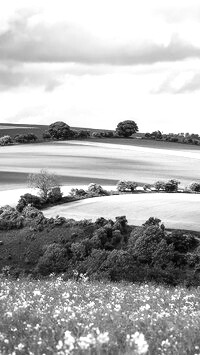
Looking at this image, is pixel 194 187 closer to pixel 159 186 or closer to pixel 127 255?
pixel 159 186

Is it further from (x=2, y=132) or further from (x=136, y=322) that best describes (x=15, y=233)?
(x=2, y=132)

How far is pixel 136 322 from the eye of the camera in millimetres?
10242

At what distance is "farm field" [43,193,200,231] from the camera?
51188 mm

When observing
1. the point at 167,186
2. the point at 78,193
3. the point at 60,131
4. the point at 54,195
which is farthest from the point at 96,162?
the point at 54,195

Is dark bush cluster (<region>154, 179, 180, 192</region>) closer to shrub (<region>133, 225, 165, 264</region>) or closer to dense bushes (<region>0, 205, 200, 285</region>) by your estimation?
dense bushes (<region>0, 205, 200, 285</region>)

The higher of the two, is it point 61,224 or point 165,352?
point 165,352

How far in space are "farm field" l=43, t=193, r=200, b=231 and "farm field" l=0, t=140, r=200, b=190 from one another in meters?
14.0

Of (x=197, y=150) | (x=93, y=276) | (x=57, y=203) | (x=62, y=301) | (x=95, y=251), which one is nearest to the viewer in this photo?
(x=62, y=301)

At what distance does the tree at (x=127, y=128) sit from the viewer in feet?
416

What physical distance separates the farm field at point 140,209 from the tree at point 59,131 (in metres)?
58.9

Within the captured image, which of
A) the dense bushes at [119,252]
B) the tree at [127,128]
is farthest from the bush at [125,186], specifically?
the tree at [127,128]

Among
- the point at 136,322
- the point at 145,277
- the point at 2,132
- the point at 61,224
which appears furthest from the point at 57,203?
the point at 2,132

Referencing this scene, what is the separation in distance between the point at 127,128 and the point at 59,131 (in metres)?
14.2

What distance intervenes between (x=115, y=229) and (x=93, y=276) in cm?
991
